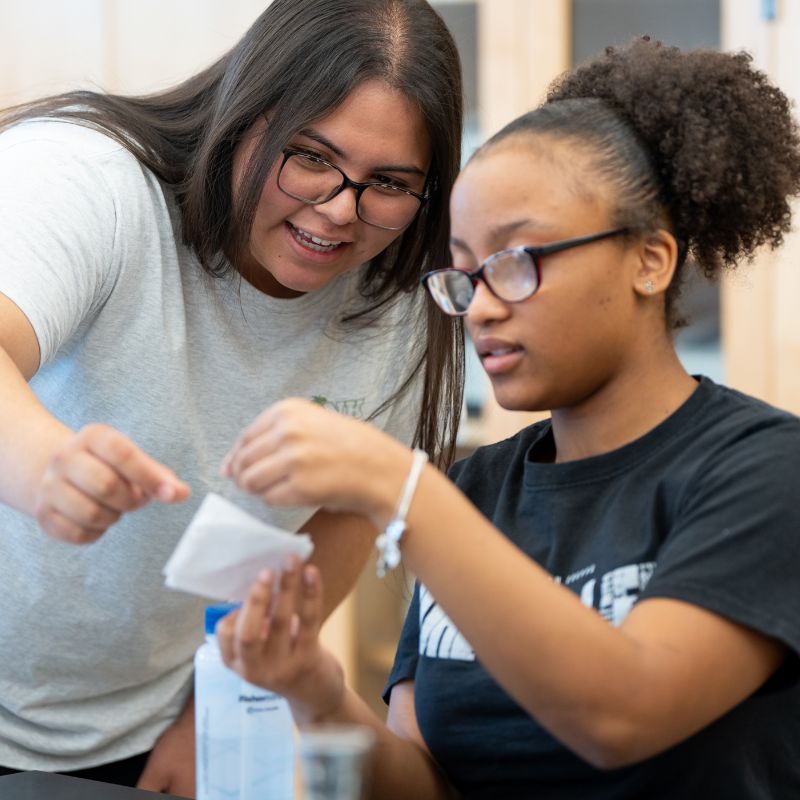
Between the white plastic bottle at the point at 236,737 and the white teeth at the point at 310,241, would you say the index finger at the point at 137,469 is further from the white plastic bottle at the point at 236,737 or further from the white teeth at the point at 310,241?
the white teeth at the point at 310,241

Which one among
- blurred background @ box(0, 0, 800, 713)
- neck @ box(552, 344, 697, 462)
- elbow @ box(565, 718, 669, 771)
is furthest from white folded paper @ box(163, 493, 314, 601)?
blurred background @ box(0, 0, 800, 713)

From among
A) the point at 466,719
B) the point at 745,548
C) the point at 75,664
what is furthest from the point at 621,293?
the point at 75,664

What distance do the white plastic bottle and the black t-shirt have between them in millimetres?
140

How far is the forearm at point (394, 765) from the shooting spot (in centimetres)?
109

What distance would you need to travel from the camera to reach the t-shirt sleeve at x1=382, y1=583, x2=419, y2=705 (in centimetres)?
122

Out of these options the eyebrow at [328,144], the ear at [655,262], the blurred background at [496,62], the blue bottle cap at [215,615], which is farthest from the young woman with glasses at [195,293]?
the blurred background at [496,62]

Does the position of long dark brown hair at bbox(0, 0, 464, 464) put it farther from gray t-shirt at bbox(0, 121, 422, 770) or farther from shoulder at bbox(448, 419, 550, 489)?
shoulder at bbox(448, 419, 550, 489)

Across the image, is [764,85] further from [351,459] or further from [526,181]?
[351,459]

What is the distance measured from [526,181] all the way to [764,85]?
0.86ft

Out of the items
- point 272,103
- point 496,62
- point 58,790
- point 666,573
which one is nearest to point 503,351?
point 666,573

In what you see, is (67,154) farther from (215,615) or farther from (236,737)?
(236,737)

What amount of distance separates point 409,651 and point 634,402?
353mm

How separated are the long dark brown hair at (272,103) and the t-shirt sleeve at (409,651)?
41 cm

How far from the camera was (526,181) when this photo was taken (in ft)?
3.43
